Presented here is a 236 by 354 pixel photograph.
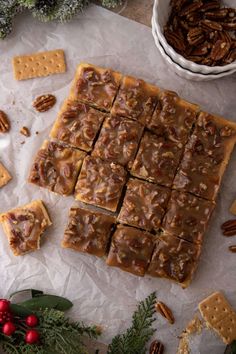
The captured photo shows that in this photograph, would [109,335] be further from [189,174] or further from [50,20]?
[50,20]

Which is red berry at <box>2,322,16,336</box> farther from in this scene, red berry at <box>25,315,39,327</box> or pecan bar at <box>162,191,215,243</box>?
pecan bar at <box>162,191,215,243</box>

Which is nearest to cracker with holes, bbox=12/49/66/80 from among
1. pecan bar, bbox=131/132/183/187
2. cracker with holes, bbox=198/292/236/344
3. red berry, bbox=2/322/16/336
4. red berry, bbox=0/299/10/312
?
pecan bar, bbox=131/132/183/187

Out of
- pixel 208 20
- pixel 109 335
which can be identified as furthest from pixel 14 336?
pixel 208 20

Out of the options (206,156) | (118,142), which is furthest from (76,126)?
(206,156)

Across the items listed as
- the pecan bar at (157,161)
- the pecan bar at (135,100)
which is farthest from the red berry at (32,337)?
the pecan bar at (135,100)

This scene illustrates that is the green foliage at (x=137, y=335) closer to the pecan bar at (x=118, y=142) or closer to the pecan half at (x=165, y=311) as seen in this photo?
the pecan half at (x=165, y=311)

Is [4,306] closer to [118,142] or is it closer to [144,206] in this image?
[144,206]
